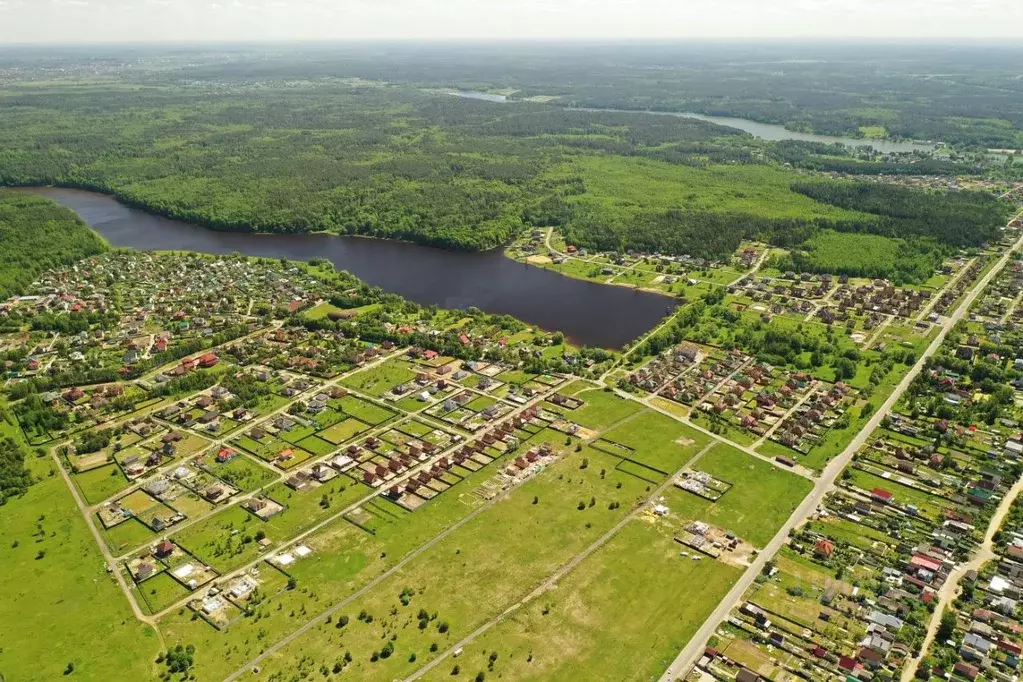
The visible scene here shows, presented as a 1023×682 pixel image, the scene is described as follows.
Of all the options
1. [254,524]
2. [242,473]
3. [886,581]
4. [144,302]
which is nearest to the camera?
[886,581]

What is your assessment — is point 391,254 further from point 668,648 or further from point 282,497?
point 668,648

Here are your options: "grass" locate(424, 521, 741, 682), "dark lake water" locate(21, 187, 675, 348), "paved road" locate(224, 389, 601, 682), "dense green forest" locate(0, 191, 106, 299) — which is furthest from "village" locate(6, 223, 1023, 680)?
"dense green forest" locate(0, 191, 106, 299)

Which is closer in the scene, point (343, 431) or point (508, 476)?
point (508, 476)

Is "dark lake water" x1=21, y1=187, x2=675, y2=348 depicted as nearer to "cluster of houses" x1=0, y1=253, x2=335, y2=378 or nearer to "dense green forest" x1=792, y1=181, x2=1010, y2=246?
"cluster of houses" x1=0, y1=253, x2=335, y2=378

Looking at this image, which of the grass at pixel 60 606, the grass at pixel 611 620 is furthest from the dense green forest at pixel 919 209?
the grass at pixel 60 606

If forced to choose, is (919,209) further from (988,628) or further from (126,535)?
(126,535)

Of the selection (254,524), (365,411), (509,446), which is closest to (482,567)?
(509,446)
